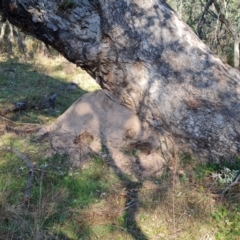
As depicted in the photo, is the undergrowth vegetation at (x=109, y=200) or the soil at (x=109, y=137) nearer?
the undergrowth vegetation at (x=109, y=200)

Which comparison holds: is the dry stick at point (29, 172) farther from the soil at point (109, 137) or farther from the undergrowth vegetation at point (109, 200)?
the soil at point (109, 137)

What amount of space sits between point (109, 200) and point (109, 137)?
1.09m

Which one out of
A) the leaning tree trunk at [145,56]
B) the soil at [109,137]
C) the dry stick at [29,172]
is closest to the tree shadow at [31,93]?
the soil at [109,137]

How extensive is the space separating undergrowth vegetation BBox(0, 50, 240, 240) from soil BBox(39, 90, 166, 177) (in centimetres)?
10

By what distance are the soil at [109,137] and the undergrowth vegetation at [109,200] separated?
10cm

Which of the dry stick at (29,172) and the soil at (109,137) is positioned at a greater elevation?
the soil at (109,137)

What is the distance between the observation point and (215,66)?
15.0ft

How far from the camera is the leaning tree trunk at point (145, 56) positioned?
438 cm

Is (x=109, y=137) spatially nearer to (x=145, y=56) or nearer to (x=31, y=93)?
(x=145, y=56)

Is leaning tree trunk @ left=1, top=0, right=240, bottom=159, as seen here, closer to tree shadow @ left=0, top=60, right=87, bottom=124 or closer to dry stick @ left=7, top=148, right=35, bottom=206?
dry stick @ left=7, top=148, right=35, bottom=206

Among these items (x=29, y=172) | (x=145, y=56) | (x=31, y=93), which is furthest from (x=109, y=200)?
(x=31, y=93)

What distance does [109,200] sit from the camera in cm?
370

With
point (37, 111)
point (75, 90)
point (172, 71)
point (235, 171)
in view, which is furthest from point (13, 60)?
point (235, 171)

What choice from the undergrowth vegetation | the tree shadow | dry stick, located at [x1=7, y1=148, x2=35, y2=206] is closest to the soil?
the undergrowth vegetation
